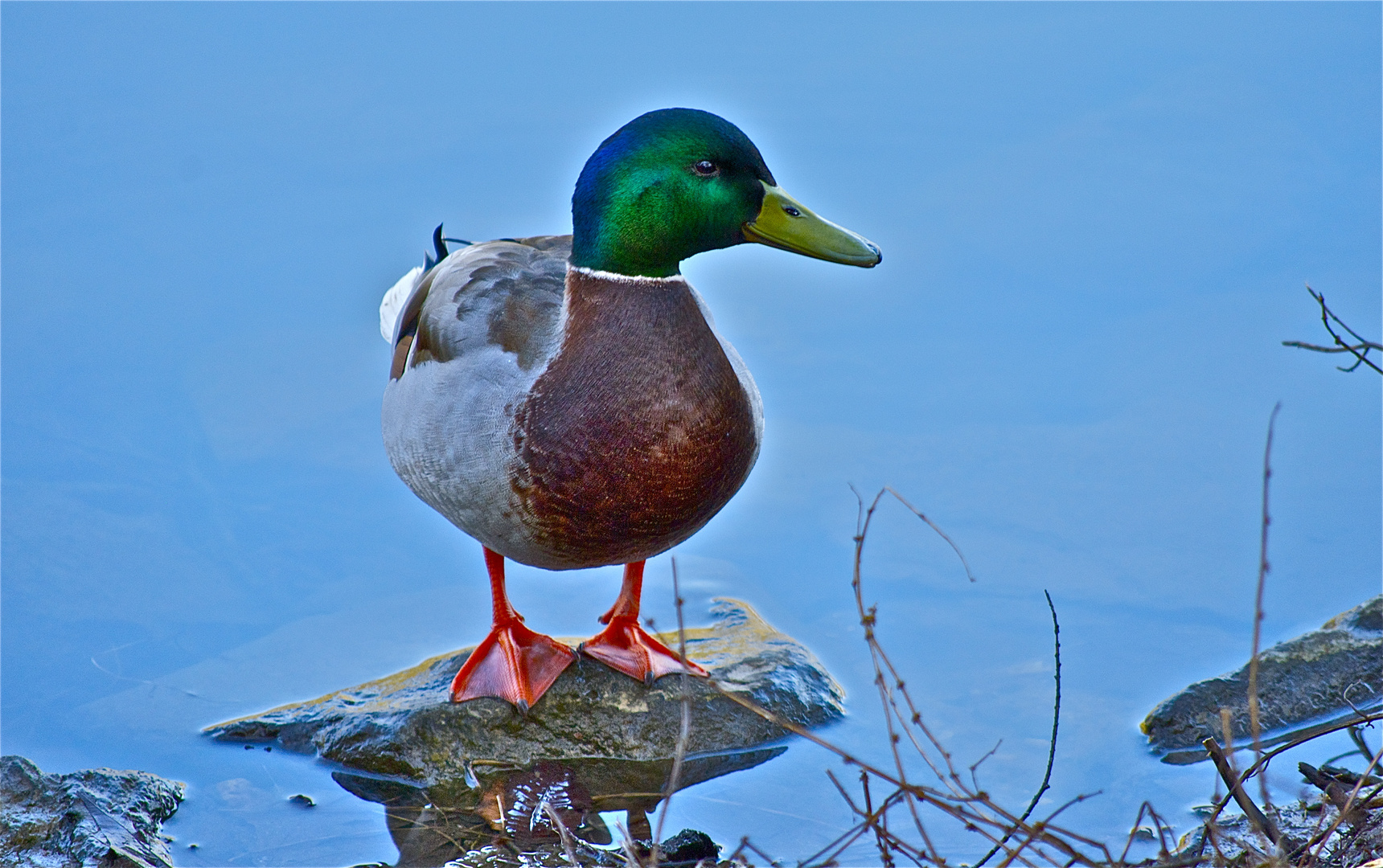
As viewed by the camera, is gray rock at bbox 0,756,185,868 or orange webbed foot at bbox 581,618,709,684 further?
orange webbed foot at bbox 581,618,709,684

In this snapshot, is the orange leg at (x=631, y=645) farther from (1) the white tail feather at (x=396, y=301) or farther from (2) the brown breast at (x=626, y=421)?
(1) the white tail feather at (x=396, y=301)

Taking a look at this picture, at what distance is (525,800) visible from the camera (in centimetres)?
369

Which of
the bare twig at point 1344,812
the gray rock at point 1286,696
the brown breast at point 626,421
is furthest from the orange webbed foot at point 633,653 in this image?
the bare twig at point 1344,812

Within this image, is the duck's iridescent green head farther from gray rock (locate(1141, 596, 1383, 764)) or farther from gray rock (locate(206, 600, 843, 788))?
gray rock (locate(1141, 596, 1383, 764))

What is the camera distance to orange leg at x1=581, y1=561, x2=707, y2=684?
13.6ft

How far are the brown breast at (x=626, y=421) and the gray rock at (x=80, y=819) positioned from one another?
46.6 inches

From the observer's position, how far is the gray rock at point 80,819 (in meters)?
3.28

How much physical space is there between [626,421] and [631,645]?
1.03 m

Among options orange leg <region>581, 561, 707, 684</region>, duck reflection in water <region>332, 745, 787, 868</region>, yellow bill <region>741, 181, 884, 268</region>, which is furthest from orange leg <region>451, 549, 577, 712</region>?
yellow bill <region>741, 181, 884, 268</region>

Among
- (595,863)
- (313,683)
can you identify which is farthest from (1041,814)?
(313,683)

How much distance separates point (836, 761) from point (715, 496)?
0.90 meters

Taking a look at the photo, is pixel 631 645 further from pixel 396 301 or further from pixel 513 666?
pixel 396 301

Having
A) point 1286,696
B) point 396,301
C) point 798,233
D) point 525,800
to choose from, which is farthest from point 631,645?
point 1286,696

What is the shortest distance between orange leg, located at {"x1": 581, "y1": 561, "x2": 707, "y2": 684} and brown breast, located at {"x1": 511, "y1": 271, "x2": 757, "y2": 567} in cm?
64
